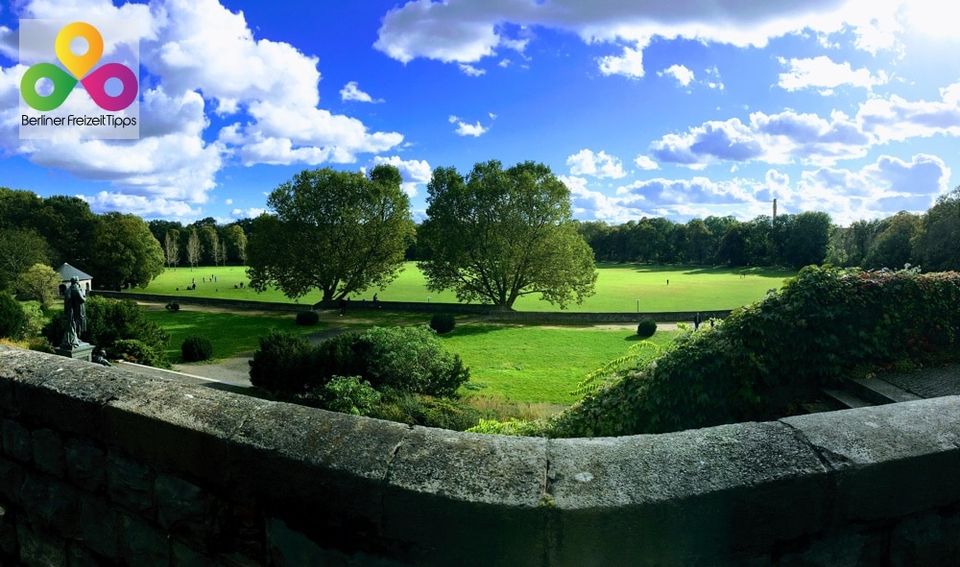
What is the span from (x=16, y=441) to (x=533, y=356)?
71.5ft

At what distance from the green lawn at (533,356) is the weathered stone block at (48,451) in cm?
1286

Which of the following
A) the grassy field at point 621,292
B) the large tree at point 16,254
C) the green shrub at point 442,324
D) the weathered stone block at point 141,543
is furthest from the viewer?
the large tree at point 16,254

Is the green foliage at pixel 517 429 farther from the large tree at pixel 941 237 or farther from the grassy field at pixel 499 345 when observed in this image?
the large tree at pixel 941 237

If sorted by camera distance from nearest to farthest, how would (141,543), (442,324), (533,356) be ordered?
→ (141,543)
(533,356)
(442,324)

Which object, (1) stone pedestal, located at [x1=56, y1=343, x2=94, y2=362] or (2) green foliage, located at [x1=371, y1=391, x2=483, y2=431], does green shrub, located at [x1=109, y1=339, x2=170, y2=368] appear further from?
(2) green foliage, located at [x1=371, y1=391, x2=483, y2=431]

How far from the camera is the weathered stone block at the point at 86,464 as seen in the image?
253cm

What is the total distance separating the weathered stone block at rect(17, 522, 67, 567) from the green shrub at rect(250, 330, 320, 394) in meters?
12.0

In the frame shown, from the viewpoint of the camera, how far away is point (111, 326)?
19.7 m

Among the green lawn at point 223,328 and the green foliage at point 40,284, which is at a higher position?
the green foliage at point 40,284

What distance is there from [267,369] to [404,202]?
26.5m

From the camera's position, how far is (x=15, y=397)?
9.73 feet

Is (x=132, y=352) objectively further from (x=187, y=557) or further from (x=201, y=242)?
(x=201, y=242)

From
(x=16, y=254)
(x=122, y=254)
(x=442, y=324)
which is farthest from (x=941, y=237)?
(x=16, y=254)

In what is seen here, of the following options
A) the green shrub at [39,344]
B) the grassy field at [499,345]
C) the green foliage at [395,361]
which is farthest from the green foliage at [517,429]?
the green shrub at [39,344]
